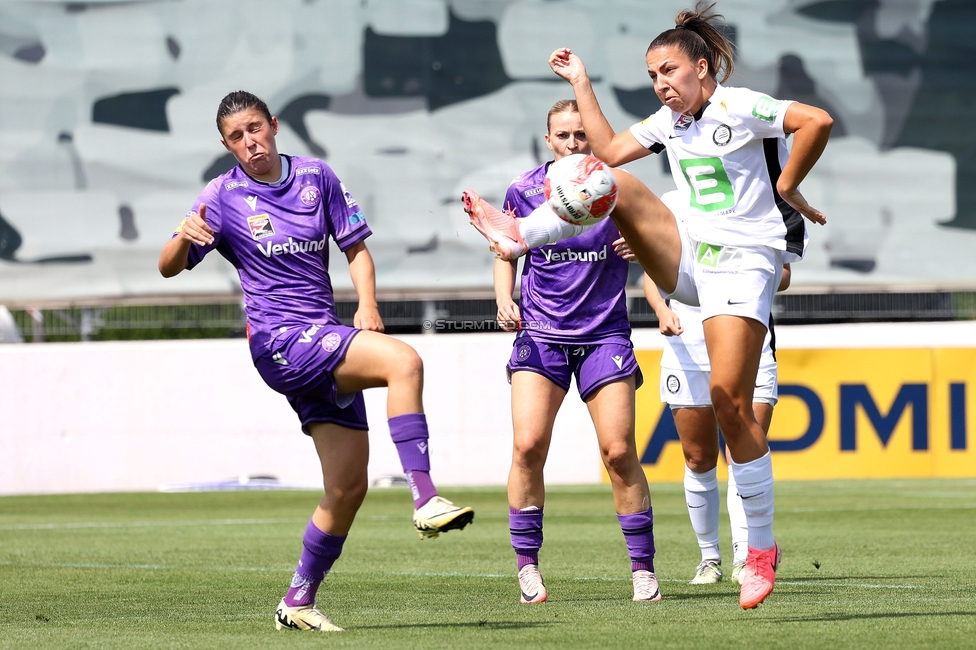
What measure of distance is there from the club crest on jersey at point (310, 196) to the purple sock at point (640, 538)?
1.86 m

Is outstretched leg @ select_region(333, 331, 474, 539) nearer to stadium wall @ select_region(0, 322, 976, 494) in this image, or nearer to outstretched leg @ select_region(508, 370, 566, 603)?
outstretched leg @ select_region(508, 370, 566, 603)

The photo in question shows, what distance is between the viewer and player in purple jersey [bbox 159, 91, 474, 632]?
503 cm

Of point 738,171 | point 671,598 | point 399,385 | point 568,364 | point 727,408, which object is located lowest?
point 671,598

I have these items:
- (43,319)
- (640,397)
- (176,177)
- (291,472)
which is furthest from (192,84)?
(640,397)

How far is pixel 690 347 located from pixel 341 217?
7.30 ft

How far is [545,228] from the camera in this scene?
491 cm

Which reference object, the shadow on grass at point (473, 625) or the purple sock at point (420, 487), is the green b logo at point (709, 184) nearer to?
the purple sock at point (420, 487)

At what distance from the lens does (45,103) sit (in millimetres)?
15594

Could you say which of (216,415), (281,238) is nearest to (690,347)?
(281,238)

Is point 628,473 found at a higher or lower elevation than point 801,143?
lower

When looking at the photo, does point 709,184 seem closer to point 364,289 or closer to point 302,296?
point 364,289

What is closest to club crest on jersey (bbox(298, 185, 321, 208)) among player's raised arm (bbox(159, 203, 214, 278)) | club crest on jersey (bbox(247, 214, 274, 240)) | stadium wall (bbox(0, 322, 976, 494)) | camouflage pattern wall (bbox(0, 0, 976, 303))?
club crest on jersey (bbox(247, 214, 274, 240))

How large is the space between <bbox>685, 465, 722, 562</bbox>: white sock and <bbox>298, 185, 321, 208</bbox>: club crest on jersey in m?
2.41

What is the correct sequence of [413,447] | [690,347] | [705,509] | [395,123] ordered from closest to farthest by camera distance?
1. [413,447]
2. [705,509]
3. [690,347]
4. [395,123]
